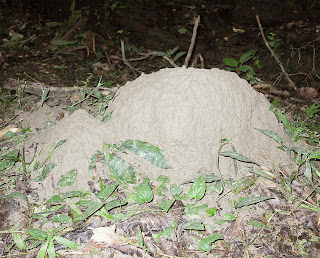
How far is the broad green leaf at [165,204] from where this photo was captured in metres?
2.03

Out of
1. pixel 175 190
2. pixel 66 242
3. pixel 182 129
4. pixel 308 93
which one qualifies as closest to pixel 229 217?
pixel 175 190

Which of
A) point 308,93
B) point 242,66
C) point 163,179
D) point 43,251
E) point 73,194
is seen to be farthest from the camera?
point 242,66

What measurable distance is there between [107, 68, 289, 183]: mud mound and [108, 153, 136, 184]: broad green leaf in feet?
0.43

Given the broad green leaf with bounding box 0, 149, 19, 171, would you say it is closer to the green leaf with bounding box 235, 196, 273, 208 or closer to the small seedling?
the green leaf with bounding box 235, 196, 273, 208

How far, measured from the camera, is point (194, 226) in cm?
195

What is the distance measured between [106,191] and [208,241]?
0.74 metres

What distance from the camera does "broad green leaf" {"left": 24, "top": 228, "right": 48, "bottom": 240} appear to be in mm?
1925

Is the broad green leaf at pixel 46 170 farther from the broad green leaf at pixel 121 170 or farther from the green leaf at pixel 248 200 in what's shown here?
the green leaf at pixel 248 200

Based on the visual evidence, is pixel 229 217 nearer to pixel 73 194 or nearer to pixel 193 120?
pixel 193 120

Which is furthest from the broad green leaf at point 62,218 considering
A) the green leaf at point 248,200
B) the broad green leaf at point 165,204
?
the green leaf at point 248,200

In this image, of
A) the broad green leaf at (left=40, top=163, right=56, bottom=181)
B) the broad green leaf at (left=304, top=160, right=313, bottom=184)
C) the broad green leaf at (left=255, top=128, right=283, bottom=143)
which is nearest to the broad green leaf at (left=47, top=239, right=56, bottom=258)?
the broad green leaf at (left=40, top=163, right=56, bottom=181)

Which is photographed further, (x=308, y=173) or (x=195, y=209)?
(x=308, y=173)

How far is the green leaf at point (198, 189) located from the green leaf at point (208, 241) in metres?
0.26

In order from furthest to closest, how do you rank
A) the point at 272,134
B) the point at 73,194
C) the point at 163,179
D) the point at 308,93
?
the point at 308,93 → the point at 272,134 → the point at 163,179 → the point at 73,194
